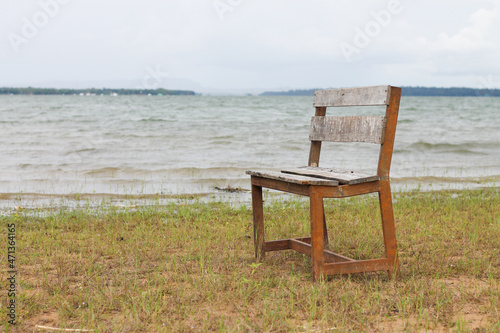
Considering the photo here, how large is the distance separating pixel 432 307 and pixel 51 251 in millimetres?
3445

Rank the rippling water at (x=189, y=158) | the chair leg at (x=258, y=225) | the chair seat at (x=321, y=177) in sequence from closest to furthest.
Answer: the chair seat at (x=321, y=177)
the chair leg at (x=258, y=225)
the rippling water at (x=189, y=158)

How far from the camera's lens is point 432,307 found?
3264 mm

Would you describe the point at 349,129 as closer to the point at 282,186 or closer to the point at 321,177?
the point at 321,177

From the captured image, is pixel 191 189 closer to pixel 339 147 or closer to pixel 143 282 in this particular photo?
pixel 143 282

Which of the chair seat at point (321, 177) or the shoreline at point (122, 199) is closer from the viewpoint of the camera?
the chair seat at point (321, 177)

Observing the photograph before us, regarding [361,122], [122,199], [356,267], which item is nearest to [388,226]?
[356,267]

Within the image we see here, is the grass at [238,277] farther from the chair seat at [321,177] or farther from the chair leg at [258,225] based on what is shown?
the chair seat at [321,177]

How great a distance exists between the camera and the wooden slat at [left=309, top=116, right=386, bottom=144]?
3.78m

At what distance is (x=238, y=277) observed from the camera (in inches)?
152

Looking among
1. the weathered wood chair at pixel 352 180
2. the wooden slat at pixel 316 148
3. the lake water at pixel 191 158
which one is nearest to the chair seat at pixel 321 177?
the weathered wood chair at pixel 352 180

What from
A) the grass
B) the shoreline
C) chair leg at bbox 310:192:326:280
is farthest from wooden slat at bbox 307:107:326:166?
the shoreline

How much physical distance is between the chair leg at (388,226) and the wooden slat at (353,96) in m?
0.66

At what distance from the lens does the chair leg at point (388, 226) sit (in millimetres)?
3803

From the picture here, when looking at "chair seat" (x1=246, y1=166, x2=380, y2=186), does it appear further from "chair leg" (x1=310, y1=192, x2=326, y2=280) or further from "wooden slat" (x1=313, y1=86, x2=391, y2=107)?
"wooden slat" (x1=313, y1=86, x2=391, y2=107)
